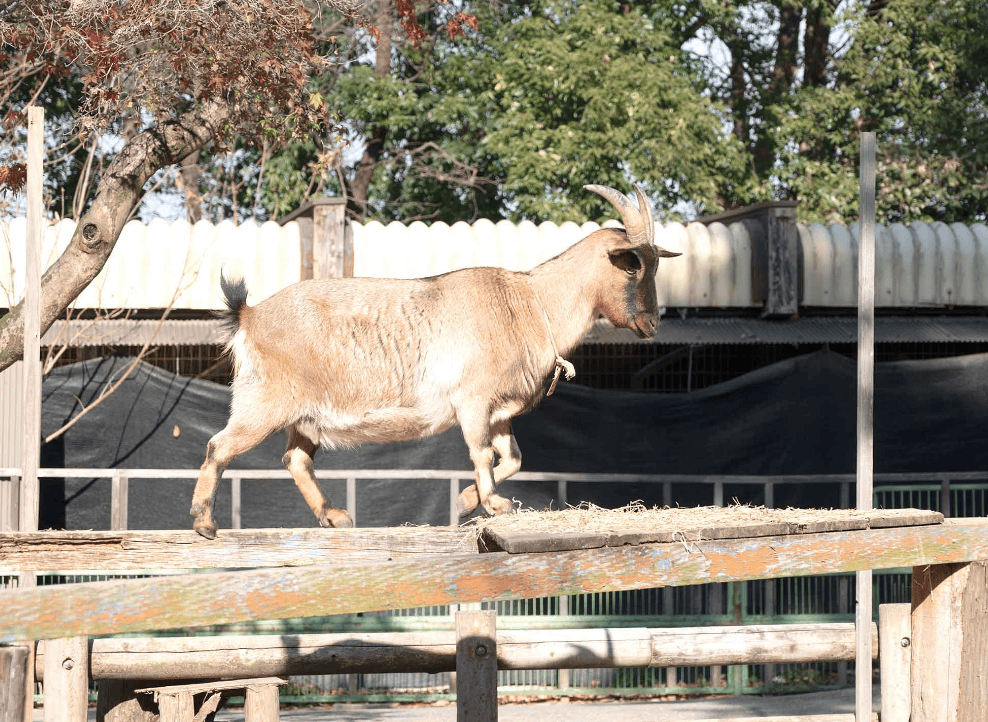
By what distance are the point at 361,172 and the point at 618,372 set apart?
361 inches

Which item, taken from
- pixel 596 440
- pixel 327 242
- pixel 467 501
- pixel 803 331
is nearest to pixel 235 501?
pixel 327 242

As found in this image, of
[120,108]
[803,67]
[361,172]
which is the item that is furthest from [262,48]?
[803,67]

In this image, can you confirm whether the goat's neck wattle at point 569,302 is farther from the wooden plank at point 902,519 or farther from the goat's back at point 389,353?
the wooden plank at point 902,519

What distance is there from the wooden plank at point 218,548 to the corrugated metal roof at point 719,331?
626cm

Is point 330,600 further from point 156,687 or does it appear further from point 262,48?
point 262,48

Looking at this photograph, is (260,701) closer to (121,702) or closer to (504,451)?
(121,702)

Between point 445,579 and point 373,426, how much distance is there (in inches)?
75.9

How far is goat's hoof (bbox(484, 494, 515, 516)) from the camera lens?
580 centimetres

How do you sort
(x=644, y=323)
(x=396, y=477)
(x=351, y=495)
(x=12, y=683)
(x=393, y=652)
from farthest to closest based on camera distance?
(x=351, y=495) → (x=396, y=477) → (x=644, y=323) → (x=393, y=652) → (x=12, y=683)

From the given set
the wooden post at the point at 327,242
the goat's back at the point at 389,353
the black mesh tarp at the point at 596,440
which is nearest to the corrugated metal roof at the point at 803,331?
the black mesh tarp at the point at 596,440

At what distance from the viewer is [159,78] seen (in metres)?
7.97

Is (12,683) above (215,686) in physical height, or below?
above

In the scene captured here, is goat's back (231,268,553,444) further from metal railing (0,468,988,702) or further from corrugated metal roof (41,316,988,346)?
corrugated metal roof (41,316,988,346)

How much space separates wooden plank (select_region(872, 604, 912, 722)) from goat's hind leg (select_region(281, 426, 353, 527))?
2.56 metres
